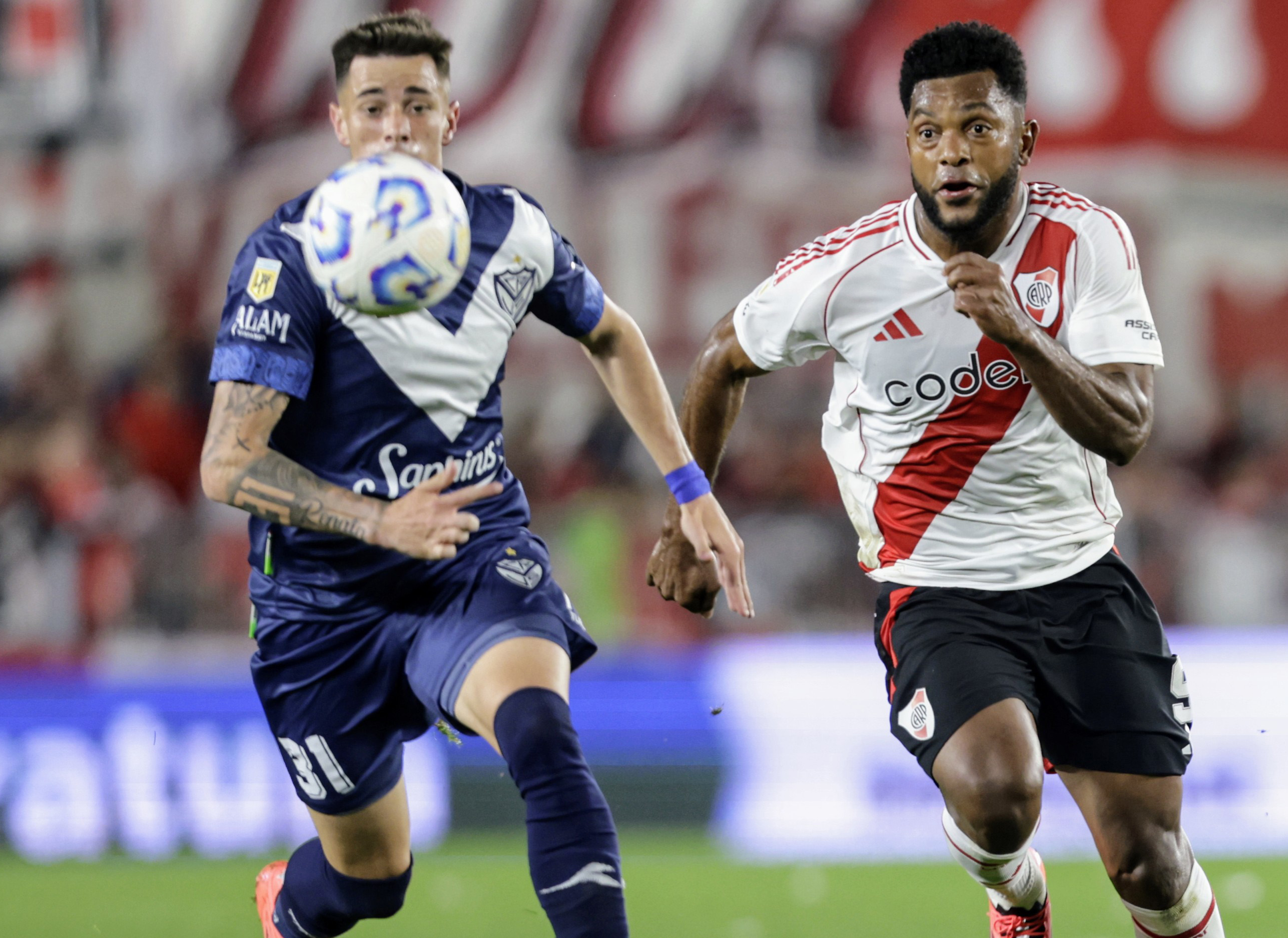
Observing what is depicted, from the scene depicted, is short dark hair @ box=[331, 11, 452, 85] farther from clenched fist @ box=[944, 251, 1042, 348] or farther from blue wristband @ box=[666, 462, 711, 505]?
clenched fist @ box=[944, 251, 1042, 348]

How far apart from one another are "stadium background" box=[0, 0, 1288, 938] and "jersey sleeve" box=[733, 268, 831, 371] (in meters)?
2.44

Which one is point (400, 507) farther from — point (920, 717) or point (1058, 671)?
point (1058, 671)

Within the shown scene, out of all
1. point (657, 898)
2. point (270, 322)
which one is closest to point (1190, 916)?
point (270, 322)

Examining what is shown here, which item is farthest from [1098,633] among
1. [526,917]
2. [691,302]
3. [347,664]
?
[691,302]

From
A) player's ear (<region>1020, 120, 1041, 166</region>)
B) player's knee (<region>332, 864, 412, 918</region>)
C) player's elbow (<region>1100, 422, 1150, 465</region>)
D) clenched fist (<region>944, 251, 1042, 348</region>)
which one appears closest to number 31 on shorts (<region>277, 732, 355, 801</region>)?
player's knee (<region>332, 864, 412, 918</region>)

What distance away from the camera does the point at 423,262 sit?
12.0ft

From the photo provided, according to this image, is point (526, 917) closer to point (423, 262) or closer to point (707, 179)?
point (423, 262)

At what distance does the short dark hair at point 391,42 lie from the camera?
13.3 ft

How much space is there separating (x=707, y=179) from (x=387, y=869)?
8.62 meters

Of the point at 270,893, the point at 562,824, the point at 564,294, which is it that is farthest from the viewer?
the point at 270,893

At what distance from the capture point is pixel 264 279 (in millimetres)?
3861

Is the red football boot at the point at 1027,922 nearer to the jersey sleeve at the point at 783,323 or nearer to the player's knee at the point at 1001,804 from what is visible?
the player's knee at the point at 1001,804

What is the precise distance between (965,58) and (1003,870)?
2.01 metres

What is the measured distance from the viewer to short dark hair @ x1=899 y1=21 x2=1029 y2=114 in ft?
13.3
